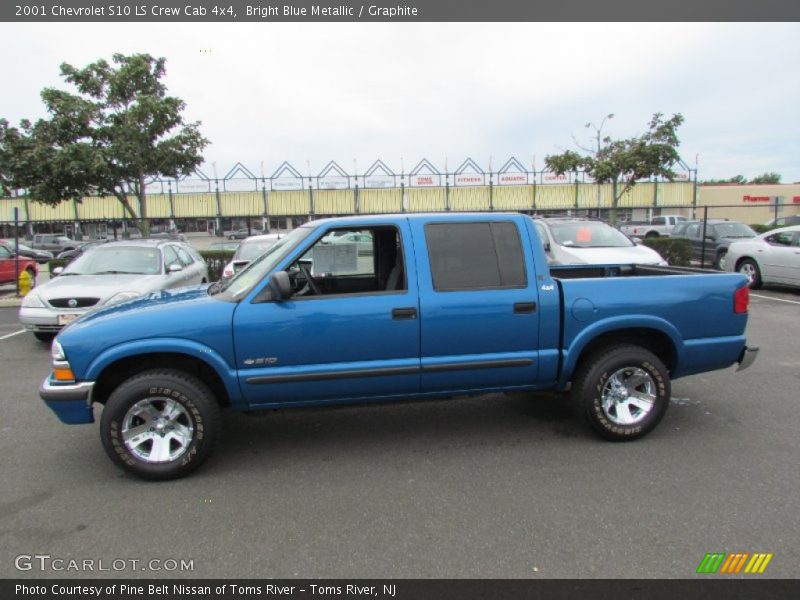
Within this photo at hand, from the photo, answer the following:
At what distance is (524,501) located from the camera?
319cm

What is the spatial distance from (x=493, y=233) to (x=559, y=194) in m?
36.3

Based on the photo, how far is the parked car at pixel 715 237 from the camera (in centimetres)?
1503

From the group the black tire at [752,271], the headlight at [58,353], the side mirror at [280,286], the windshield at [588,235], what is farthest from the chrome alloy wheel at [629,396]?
the black tire at [752,271]

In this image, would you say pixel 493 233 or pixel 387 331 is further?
pixel 493 233

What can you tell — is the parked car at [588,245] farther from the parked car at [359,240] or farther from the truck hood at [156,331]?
the truck hood at [156,331]

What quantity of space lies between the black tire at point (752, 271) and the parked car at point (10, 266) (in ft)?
61.4

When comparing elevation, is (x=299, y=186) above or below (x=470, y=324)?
above

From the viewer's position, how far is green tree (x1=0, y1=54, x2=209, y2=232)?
14.0 meters

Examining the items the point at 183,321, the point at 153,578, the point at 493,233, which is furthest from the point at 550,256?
the point at 153,578

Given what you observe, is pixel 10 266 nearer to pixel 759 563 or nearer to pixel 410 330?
pixel 410 330

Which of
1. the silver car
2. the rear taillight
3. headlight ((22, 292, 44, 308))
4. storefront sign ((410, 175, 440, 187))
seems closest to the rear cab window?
the rear taillight

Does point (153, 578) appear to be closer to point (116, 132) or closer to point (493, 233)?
point (493, 233)

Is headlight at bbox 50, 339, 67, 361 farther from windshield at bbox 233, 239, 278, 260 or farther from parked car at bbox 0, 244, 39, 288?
parked car at bbox 0, 244, 39, 288
